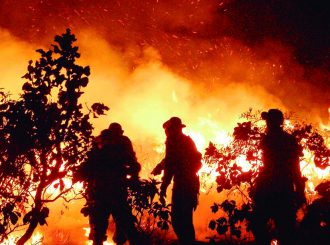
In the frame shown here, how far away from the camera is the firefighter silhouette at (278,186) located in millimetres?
4453

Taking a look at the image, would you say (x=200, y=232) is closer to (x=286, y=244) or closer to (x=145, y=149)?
(x=286, y=244)

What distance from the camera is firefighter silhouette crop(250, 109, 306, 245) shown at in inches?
175

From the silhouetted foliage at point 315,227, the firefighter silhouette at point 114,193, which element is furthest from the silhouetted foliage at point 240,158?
the silhouetted foliage at point 315,227

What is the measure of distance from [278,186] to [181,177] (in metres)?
1.45

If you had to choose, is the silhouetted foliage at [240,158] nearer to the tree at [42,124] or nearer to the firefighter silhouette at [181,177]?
the firefighter silhouette at [181,177]

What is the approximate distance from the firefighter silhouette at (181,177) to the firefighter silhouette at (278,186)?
102 cm

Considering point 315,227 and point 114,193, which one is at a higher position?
point 114,193

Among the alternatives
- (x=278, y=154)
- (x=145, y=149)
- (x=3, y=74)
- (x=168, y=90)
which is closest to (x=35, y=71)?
(x=278, y=154)

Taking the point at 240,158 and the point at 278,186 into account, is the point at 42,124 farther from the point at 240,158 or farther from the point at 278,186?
the point at 240,158

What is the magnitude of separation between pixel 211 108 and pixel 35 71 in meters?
14.5

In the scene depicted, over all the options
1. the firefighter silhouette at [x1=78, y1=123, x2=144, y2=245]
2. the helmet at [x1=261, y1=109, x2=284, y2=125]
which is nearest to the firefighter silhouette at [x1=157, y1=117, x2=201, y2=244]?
the firefighter silhouette at [x1=78, y1=123, x2=144, y2=245]

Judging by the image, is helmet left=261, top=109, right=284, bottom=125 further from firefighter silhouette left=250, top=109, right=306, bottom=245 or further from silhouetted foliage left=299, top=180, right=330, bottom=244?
silhouetted foliage left=299, top=180, right=330, bottom=244

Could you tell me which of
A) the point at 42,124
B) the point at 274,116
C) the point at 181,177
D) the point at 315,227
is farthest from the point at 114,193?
the point at 315,227

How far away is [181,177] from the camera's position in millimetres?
5375
